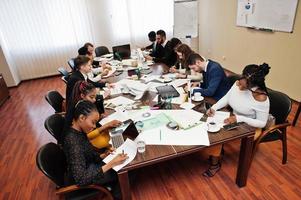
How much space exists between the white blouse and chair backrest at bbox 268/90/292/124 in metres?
0.30

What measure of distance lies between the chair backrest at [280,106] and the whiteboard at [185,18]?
13.4 feet

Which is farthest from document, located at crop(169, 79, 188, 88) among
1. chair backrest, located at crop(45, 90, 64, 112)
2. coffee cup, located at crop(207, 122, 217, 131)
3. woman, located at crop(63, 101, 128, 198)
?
chair backrest, located at crop(45, 90, 64, 112)

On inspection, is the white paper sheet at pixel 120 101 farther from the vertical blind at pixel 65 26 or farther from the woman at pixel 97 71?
the vertical blind at pixel 65 26

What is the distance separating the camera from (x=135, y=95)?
2.54 meters

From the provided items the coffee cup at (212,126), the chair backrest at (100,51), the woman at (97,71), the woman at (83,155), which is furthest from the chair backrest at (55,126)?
the chair backrest at (100,51)

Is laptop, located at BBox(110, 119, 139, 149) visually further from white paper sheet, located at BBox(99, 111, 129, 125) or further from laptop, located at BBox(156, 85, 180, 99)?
laptop, located at BBox(156, 85, 180, 99)

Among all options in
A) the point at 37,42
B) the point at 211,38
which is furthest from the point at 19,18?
the point at 211,38

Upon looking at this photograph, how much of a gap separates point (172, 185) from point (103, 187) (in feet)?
2.87

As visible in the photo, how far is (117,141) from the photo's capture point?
1.71m

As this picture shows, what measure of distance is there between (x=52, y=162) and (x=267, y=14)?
413 centimetres

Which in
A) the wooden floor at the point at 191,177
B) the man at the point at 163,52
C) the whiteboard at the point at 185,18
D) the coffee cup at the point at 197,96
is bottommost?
the wooden floor at the point at 191,177

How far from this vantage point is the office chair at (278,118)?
200 cm

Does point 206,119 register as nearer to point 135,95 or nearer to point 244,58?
point 135,95

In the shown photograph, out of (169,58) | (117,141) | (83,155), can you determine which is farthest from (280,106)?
(169,58)
